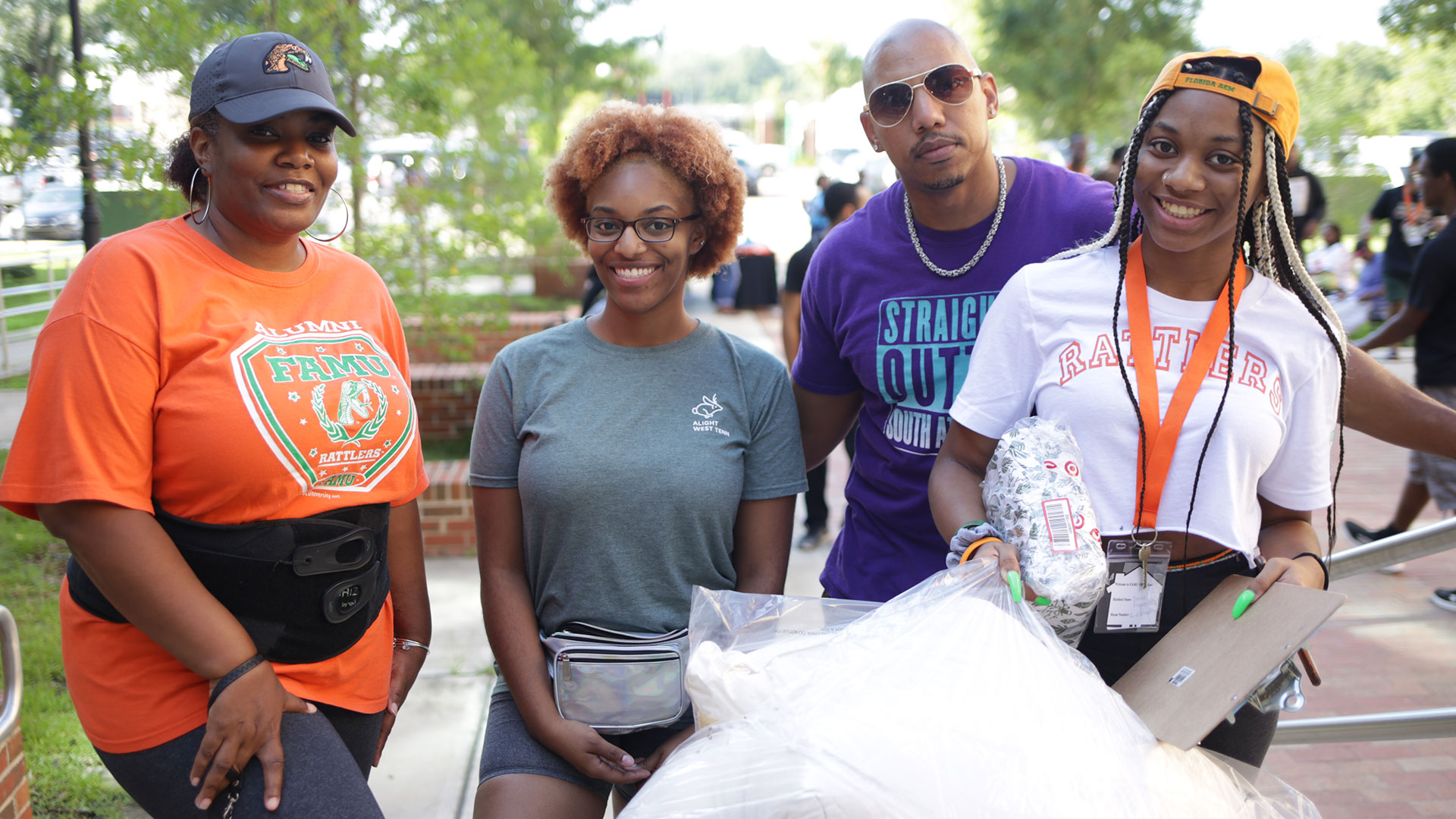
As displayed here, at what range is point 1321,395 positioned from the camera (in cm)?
179

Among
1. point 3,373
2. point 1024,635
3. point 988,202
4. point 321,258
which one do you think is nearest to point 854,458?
point 988,202

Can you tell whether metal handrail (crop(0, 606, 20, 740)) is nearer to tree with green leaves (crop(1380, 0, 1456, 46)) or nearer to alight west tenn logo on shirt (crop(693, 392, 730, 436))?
alight west tenn logo on shirt (crop(693, 392, 730, 436))

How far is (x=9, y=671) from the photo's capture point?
6.61 ft

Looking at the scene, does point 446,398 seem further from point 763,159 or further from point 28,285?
point 763,159

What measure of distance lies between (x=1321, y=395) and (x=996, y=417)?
0.55 meters

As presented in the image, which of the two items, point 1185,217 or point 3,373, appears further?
point 3,373

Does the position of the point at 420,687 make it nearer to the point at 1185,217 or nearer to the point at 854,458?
the point at 854,458

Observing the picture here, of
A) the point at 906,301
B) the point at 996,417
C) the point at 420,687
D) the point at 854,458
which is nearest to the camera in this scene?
the point at 996,417

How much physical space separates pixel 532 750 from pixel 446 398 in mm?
5345

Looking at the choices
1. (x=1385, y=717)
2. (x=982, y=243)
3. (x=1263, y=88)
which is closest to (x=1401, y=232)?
(x=1385, y=717)

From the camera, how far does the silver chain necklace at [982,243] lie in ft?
7.55

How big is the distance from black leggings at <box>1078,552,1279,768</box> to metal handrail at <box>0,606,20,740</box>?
2064 mm

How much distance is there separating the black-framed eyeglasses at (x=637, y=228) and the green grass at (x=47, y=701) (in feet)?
6.56

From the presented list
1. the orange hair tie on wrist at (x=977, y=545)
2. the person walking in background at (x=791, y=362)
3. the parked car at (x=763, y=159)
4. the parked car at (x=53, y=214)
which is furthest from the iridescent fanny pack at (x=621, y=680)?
the parked car at (x=763, y=159)
